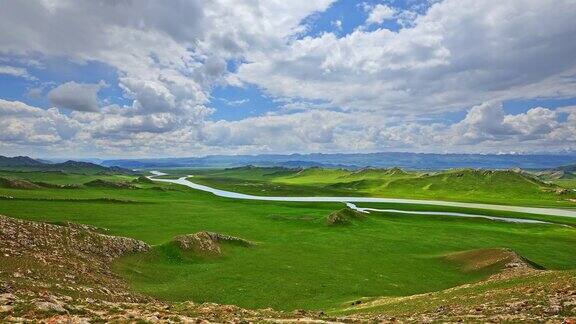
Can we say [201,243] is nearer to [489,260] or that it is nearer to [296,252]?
[296,252]

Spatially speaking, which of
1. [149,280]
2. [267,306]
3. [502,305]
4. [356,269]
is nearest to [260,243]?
[356,269]

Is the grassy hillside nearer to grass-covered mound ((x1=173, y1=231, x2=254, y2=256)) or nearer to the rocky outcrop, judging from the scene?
the rocky outcrop

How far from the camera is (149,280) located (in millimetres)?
46062

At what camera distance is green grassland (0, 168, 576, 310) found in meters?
45.1

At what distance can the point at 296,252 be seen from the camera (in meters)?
68.8

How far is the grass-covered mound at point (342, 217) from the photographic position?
106 m

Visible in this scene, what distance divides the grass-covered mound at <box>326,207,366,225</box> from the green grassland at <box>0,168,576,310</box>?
144 cm

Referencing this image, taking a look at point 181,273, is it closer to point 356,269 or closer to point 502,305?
point 356,269

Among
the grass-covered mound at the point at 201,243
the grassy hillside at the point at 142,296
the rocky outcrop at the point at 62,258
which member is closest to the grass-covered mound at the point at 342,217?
the grass-covered mound at the point at 201,243

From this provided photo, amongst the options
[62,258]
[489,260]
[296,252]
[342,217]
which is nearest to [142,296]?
[62,258]

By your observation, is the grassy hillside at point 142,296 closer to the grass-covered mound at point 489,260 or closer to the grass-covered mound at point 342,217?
the grass-covered mound at point 489,260

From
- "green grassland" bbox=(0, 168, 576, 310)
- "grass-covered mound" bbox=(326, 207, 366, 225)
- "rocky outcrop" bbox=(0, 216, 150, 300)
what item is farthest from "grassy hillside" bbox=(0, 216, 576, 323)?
"grass-covered mound" bbox=(326, 207, 366, 225)

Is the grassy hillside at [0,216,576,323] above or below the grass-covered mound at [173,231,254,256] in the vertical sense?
above

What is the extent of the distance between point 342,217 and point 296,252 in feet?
140
